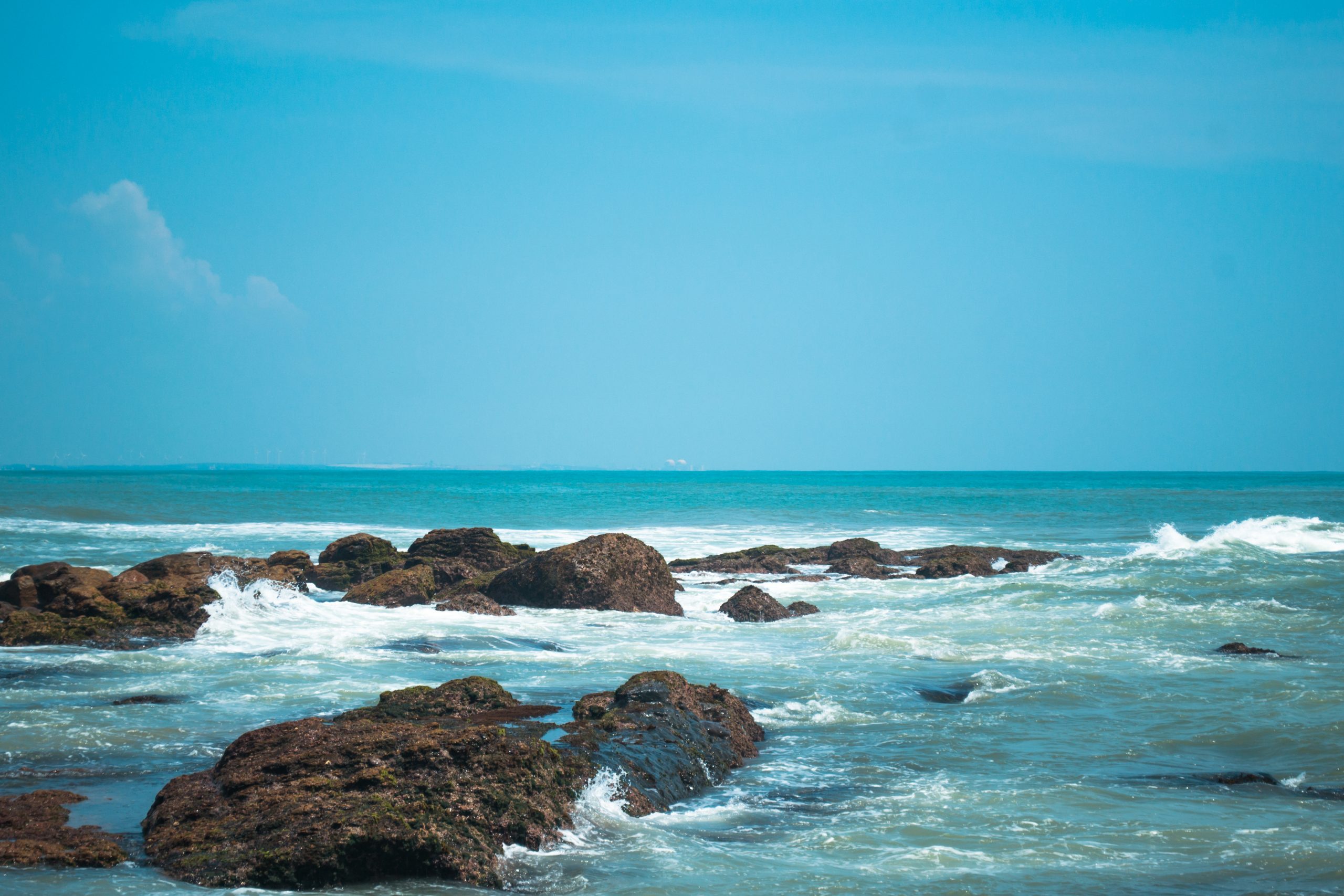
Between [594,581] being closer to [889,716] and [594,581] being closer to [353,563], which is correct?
[353,563]

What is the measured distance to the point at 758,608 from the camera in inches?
691

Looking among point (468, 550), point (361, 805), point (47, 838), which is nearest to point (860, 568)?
point (468, 550)

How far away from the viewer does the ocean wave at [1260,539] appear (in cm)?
3142

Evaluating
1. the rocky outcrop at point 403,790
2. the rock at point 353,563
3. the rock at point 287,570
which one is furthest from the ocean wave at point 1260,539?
the rocky outcrop at point 403,790

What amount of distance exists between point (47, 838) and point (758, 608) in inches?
507

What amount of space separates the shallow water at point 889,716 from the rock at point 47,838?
145mm

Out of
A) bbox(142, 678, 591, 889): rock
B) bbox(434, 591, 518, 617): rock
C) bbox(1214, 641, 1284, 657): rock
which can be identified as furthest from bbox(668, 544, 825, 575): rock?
bbox(142, 678, 591, 889): rock

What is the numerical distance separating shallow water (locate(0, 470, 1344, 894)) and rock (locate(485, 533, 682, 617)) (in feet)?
2.22

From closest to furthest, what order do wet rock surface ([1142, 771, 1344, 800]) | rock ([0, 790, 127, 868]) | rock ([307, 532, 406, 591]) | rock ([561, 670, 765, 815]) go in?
rock ([0, 790, 127, 868]) → rock ([561, 670, 765, 815]) → wet rock surface ([1142, 771, 1344, 800]) → rock ([307, 532, 406, 591])

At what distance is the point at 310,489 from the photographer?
308 ft

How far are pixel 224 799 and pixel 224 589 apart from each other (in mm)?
10383

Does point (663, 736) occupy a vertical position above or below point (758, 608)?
above

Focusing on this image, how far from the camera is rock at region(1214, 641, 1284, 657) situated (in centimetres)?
1370

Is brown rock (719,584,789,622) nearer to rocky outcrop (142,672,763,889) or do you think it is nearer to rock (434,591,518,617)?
rock (434,591,518,617)
